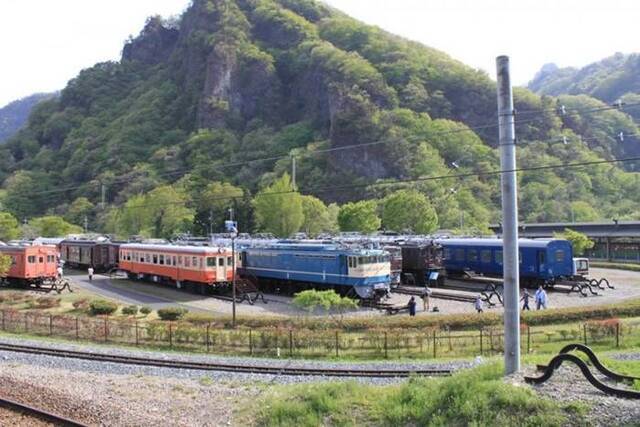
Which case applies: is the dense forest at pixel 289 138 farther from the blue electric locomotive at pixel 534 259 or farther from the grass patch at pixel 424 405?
the grass patch at pixel 424 405

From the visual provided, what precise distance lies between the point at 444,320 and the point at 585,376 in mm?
13753

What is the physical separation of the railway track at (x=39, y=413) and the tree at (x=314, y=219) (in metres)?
53.8

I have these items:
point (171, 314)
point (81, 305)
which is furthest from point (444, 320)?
point (81, 305)

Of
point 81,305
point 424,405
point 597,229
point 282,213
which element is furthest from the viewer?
point 282,213

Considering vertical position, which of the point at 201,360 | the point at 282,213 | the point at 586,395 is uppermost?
the point at 282,213

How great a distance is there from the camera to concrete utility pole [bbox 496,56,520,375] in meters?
12.6

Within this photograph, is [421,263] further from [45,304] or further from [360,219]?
[45,304]

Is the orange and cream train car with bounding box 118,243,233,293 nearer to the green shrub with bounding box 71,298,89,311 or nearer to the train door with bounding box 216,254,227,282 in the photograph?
the train door with bounding box 216,254,227,282

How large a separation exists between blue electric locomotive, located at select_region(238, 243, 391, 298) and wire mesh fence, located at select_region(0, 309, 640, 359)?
28.0 ft

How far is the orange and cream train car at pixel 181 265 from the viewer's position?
123 feet

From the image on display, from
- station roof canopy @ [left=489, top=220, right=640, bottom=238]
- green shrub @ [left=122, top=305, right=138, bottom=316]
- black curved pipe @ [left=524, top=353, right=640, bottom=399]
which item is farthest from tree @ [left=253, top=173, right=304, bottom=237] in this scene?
black curved pipe @ [left=524, top=353, right=640, bottom=399]

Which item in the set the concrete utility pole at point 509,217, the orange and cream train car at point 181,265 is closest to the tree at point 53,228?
the orange and cream train car at point 181,265

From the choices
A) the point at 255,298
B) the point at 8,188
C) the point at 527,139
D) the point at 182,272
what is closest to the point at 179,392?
the point at 255,298

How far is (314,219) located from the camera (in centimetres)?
6875
